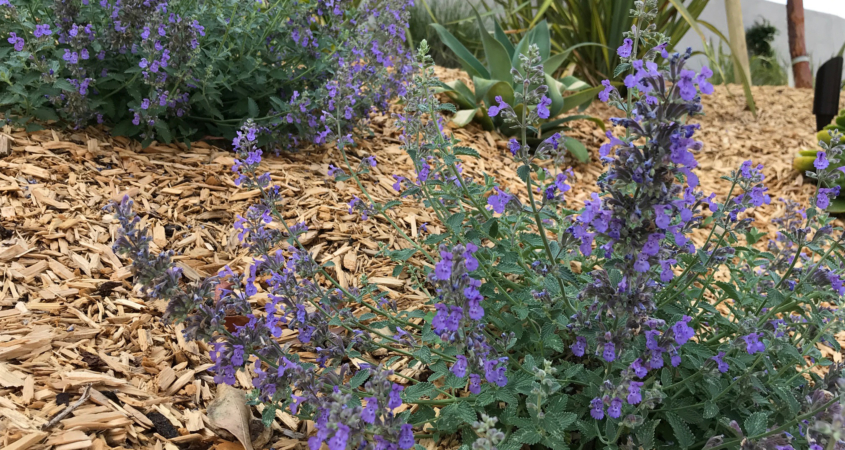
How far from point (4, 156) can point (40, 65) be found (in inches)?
18.3

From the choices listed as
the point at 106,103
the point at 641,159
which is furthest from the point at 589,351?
the point at 106,103

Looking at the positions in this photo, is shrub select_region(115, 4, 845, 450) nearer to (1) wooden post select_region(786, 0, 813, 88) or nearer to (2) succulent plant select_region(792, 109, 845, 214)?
(2) succulent plant select_region(792, 109, 845, 214)

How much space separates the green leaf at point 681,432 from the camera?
1.49 m

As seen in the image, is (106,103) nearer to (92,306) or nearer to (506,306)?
(92,306)

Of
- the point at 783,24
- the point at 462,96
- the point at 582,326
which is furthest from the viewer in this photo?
the point at 783,24

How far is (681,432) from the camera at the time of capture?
1511mm

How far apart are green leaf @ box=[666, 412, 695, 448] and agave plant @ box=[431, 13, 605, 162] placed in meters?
2.73

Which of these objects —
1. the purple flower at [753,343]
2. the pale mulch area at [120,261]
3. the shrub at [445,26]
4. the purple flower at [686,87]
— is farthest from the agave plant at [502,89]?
the shrub at [445,26]

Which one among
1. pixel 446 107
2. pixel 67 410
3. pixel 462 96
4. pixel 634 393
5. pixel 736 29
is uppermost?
pixel 736 29

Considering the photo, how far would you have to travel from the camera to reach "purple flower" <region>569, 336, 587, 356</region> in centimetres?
156

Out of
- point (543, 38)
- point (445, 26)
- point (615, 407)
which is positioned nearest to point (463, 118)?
point (543, 38)

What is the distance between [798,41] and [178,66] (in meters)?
7.46

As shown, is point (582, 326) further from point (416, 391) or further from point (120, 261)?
point (120, 261)

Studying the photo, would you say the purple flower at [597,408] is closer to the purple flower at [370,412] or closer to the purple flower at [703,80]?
the purple flower at [370,412]
